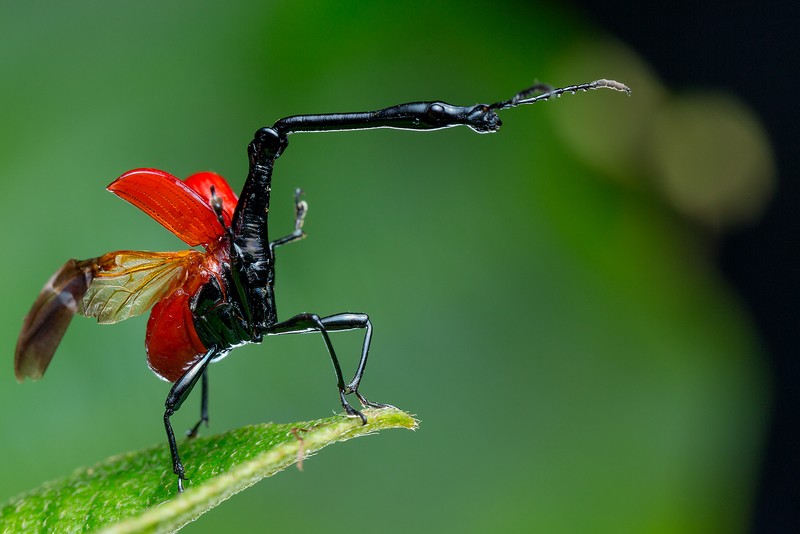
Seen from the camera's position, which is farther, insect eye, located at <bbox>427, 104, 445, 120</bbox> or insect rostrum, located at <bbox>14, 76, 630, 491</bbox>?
insect rostrum, located at <bbox>14, 76, 630, 491</bbox>

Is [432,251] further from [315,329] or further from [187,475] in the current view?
[187,475]

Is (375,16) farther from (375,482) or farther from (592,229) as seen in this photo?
(375,482)

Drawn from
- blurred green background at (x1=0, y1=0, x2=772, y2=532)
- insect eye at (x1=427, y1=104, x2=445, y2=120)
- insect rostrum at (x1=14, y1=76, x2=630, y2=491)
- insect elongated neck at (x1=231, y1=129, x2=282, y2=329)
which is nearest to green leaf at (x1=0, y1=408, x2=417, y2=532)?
insect rostrum at (x1=14, y1=76, x2=630, y2=491)

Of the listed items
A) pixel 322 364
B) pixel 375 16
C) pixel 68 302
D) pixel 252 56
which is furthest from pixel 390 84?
pixel 68 302

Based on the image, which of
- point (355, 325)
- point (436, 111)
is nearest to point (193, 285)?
point (355, 325)

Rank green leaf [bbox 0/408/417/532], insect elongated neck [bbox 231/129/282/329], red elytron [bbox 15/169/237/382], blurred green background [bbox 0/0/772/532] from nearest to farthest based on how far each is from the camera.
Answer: green leaf [bbox 0/408/417/532]
insect elongated neck [bbox 231/129/282/329]
red elytron [bbox 15/169/237/382]
blurred green background [bbox 0/0/772/532]

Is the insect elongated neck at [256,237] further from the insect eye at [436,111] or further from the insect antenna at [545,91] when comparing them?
the insect antenna at [545,91]

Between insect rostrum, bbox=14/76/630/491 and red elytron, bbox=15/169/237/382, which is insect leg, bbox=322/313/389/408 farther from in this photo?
red elytron, bbox=15/169/237/382
